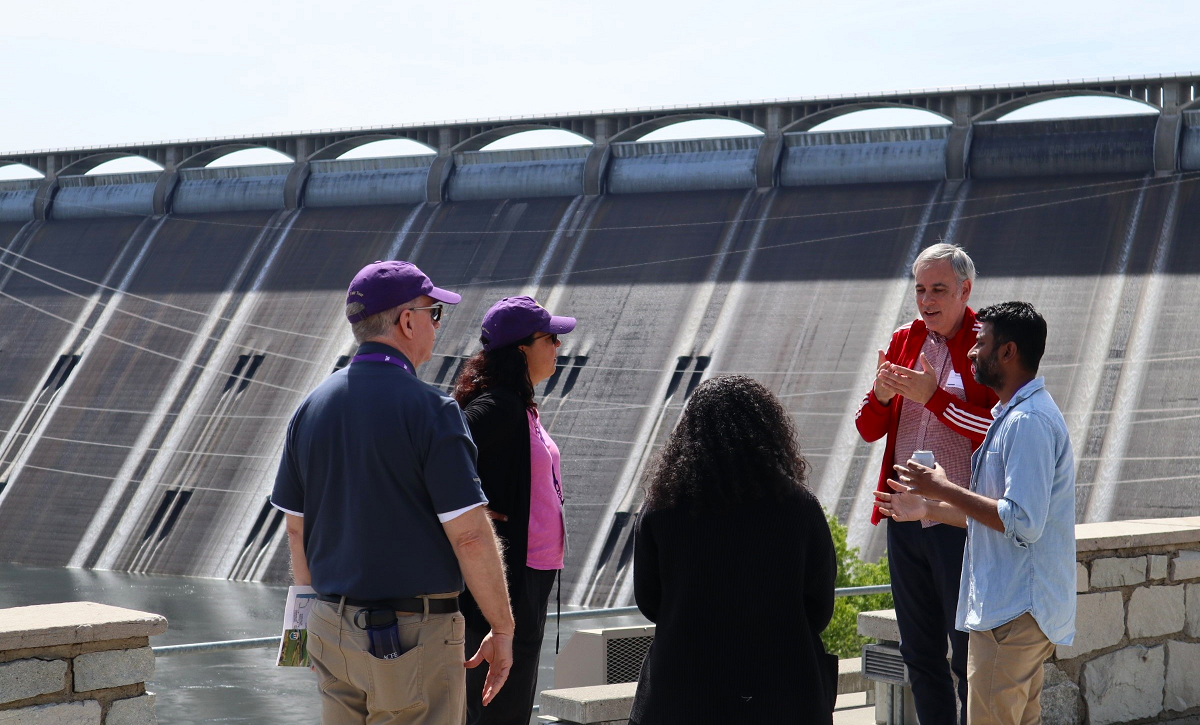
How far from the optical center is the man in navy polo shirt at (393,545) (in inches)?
102

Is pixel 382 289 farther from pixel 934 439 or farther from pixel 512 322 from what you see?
pixel 934 439

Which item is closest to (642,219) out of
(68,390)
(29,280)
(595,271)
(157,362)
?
(595,271)

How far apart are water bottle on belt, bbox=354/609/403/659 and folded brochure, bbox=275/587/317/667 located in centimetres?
18

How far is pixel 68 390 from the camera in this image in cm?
2417

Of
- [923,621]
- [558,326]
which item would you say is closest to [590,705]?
[923,621]

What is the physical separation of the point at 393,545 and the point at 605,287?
18896 mm

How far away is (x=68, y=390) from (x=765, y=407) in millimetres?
23894

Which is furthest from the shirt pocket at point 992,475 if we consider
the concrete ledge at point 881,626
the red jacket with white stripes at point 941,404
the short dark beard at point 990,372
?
the concrete ledge at point 881,626

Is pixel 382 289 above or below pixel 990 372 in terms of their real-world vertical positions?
below

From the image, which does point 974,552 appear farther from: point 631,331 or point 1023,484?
point 631,331

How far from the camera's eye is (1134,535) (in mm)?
4375

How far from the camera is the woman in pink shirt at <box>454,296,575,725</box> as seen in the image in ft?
10.2

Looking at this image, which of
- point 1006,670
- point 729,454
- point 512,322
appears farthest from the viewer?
point 512,322

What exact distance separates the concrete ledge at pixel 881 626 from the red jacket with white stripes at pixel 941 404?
2.60ft
